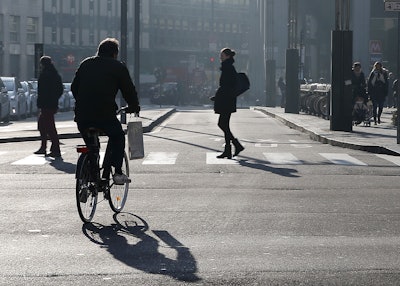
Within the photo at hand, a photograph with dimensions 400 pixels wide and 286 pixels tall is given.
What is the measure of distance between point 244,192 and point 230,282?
21.6 ft

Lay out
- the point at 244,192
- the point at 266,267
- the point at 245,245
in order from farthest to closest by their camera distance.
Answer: the point at 244,192, the point at 245,245, the point at 266,267

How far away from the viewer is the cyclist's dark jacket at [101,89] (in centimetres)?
1165

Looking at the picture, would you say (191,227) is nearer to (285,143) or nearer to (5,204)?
(5,204)

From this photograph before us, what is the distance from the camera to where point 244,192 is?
14.4 metres

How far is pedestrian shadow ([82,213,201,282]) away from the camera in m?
8.45

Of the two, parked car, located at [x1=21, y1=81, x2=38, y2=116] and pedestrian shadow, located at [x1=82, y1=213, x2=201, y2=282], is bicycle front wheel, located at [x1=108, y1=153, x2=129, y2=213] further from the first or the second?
parked car, located at [x1=21, y1=81, x2=38, y2=116]

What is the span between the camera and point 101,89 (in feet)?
38.3

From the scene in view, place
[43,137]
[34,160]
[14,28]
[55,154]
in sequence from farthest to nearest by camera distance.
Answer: [14,28], [43,137], [55,154], [34,160]

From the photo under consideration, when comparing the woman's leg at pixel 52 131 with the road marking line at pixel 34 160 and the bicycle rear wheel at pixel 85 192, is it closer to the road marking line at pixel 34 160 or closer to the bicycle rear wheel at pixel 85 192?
the road marking line at pixel 34 160

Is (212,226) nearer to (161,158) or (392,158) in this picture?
(161,158)

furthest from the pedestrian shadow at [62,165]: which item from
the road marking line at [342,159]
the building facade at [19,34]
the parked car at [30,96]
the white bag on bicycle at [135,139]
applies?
the building facade at [19,34]

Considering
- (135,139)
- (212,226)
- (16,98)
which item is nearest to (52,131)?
(135,139)

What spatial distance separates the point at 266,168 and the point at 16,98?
28.5 m

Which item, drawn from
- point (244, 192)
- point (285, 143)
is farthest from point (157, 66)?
point (244, 192)
